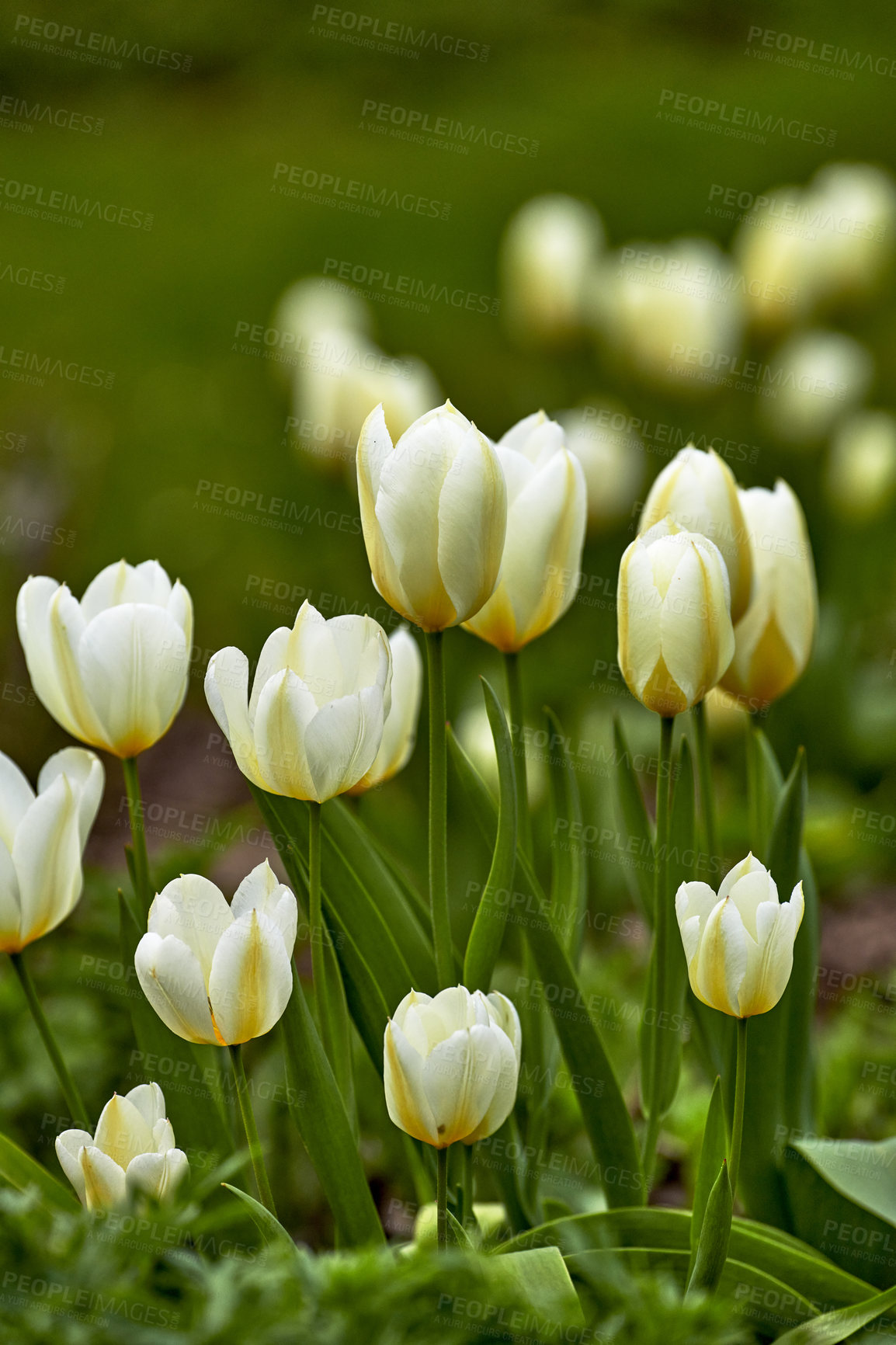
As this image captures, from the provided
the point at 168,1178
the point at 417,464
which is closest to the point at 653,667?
the point at 417,464

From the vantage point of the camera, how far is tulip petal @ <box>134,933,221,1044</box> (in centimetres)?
93

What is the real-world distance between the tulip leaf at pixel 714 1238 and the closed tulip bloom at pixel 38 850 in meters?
0.57

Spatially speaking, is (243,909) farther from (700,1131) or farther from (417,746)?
(417,746)

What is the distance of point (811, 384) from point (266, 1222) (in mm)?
2477

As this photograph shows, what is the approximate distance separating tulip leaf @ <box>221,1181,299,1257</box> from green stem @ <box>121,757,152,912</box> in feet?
0.90

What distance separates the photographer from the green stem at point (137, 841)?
43.5 inches

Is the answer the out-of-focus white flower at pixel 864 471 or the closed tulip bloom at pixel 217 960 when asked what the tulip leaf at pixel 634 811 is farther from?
the out-of-focus white flower at pixel 864 471

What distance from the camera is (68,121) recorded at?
26.8 ft

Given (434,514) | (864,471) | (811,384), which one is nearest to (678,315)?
(811,384)

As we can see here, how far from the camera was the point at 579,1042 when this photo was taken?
113cm

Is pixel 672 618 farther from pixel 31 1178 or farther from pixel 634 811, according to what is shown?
pixel 31 1178

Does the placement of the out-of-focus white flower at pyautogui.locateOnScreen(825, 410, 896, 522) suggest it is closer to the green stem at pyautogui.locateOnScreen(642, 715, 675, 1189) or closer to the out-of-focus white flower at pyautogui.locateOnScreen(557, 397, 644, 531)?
the out-of-focus white flower at pyautogui.locateOnScreen(557, 397, 644, 531)

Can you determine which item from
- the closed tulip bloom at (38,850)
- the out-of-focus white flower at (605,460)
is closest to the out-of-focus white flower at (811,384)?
the out-of-focus white flower at (605,460)

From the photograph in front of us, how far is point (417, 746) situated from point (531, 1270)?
61.9 inches
